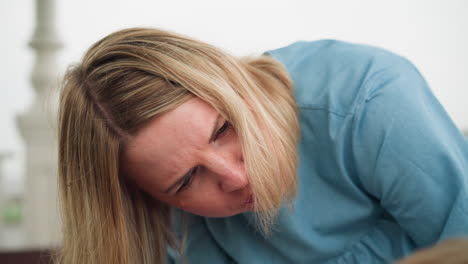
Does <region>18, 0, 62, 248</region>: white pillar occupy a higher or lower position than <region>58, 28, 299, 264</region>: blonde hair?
lower

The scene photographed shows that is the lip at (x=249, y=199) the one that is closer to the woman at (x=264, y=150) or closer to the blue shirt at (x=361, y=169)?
the woman at (x=264, y=150)

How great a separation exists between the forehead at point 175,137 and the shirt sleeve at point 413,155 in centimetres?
28

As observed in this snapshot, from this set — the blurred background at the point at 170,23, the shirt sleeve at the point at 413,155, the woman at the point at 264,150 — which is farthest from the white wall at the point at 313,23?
the shirt sleeve at the point at 413,155

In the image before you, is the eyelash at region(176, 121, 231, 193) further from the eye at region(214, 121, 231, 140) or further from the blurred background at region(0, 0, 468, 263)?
the blurred background at region(0, 0, 468, 263)

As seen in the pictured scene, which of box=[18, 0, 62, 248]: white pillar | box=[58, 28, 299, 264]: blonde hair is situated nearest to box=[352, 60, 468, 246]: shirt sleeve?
box=[58, 28, 299, 264]: blonde hair

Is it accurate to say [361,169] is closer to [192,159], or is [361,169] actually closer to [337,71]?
[337,71]

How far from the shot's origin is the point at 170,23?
2129 mm

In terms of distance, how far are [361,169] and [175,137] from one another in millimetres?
351

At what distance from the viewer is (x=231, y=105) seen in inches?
38.7

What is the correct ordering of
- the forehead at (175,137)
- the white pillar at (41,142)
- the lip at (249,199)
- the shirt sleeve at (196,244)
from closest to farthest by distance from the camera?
the forehead at (175,137), the lip at (249,199), the shirt sleeve at (196,244), the white pillar at (41,142)

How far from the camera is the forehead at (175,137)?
954 millimetres

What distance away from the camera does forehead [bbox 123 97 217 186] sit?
3.13ft

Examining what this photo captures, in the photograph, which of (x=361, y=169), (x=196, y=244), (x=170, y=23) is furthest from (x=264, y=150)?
(x=170, y=23)

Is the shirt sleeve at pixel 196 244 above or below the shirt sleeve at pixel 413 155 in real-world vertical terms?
below
